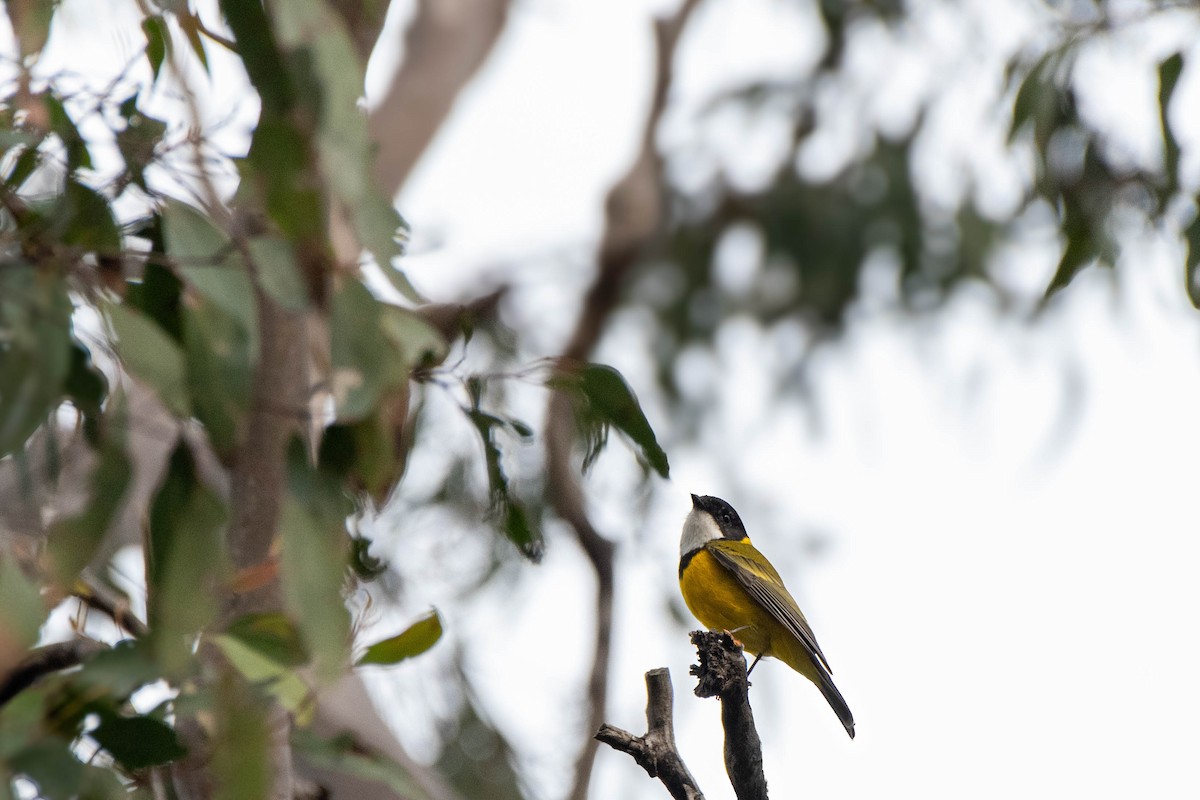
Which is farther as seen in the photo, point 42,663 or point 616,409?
point 616,409

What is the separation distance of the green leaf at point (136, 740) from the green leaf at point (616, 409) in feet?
2.44

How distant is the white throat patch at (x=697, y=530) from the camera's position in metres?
3.81

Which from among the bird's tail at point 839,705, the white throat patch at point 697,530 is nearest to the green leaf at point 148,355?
the bird's tail at point 839,705

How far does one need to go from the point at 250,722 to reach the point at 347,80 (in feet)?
2.81

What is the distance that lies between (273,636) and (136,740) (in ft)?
0.71

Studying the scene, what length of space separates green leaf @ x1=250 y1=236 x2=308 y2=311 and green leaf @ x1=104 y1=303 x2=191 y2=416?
15 cm

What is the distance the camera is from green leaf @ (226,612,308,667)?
176 centimetres

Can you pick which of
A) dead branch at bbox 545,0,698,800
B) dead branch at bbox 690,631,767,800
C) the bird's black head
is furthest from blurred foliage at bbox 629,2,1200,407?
dead branch at bbox 690,631,767,800

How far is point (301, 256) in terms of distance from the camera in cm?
187

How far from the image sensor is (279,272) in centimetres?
173

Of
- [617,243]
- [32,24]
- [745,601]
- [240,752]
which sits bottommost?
[240,752]

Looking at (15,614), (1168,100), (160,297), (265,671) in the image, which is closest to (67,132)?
(160,297)

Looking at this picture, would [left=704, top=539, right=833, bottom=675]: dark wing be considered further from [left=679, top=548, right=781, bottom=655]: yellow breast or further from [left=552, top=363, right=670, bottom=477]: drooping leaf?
[left=552, top=363, right=670, bottom=477]: drooping leaf

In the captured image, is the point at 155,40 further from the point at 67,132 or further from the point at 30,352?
the point at 30,352
